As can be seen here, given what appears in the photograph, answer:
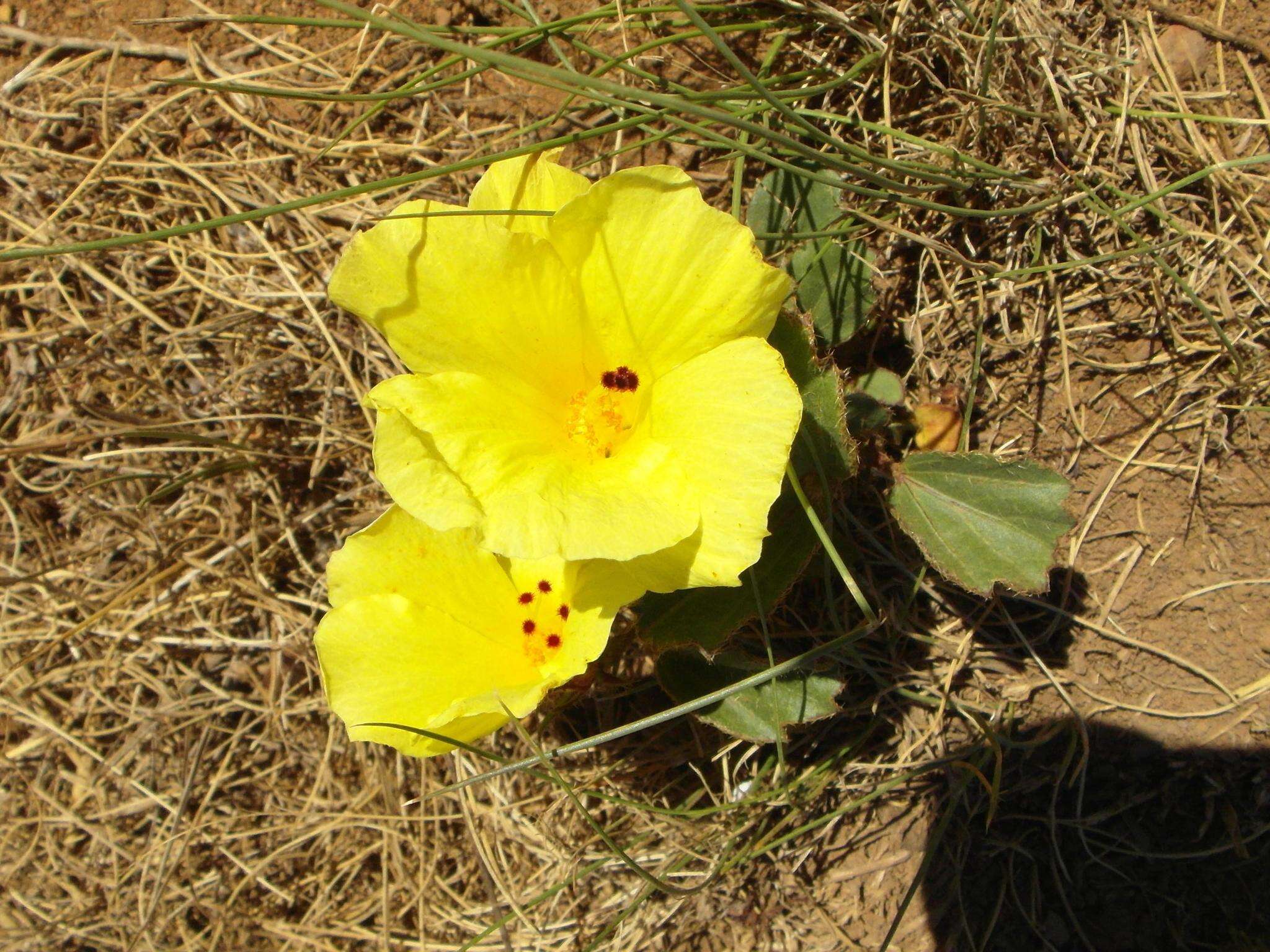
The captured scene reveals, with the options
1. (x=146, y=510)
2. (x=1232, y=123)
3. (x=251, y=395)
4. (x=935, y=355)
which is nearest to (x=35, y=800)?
(x=146, y=510)

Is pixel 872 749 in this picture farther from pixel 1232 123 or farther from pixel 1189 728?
pixel 1232 123

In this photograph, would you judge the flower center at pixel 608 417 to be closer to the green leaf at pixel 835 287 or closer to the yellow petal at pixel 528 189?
the yellow petal at pixel 528 189

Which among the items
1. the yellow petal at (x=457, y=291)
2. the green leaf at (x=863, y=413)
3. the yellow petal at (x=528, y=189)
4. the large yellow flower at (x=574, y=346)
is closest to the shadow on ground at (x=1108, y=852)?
the green leaf at (x=863, y=413)

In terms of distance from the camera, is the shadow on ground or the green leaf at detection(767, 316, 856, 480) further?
the shadow on ground

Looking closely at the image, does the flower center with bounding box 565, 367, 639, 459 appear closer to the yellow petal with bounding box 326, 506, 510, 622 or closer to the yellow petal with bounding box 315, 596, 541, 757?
the yellow petal with bounding box 326, 506, 510, 622

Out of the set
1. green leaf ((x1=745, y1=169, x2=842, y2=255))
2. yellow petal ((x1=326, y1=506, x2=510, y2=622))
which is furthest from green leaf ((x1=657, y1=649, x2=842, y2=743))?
green leaf ((x1=745, y1=169, x2=842, y2=255))

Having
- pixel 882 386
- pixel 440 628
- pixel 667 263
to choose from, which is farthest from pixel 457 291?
pixel 882 386
